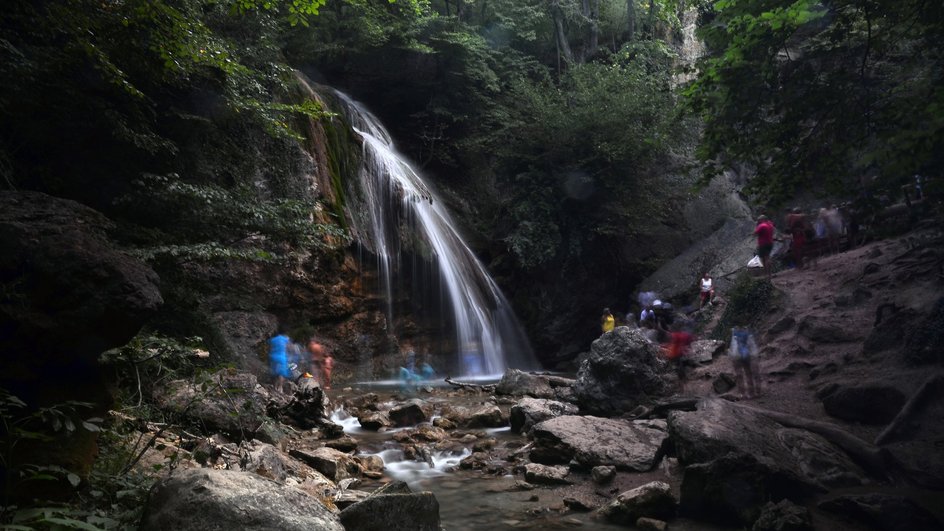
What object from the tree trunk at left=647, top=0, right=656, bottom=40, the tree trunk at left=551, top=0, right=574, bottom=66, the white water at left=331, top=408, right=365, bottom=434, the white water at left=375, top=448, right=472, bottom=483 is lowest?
the white water at left=375, top=448, right=472, bottom=483

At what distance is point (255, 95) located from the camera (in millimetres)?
10609

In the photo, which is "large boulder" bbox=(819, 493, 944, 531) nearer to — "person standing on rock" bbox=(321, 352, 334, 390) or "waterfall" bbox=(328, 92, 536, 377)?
"person standing on rock" bbox=(321, 352, 334, 390)

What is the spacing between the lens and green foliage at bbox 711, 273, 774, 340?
14.2 m

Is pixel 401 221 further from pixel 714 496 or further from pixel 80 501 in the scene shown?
pixel 80 501

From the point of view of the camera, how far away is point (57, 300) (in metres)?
3.60

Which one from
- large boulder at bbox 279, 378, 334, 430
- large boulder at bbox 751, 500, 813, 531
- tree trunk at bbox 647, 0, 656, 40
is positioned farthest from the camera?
tree trunk at bbox 647, 0, 656, 40

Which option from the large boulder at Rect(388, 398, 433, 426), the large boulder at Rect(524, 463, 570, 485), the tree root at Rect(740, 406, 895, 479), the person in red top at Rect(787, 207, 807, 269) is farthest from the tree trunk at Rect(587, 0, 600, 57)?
the large boulder at Rect(524, 463, 570, 485)

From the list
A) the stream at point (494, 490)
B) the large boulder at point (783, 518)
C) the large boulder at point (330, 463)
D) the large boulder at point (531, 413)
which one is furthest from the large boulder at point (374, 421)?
Answer: the large boulder at point (783, 518)

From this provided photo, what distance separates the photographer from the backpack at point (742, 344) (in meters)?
10.8

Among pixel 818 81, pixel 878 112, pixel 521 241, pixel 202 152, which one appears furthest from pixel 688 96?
pixel 521 241

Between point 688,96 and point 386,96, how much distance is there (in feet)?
55.3

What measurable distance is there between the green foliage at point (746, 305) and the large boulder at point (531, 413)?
6.26 meters

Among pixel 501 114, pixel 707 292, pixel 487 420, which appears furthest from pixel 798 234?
pixel 501 114

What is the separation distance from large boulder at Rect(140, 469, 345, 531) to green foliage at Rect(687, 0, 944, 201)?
5.65m
